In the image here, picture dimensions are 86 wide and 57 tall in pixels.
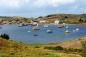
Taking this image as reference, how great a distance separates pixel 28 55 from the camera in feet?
147

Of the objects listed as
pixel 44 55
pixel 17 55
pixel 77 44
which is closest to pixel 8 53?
pixel 17 55

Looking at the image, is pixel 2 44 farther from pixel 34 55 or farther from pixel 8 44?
pixel 34 55

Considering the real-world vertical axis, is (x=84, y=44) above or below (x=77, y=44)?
above

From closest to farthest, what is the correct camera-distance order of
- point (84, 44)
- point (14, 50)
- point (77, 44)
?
1. point (84, 44)
2. point (14, 50)
3. point (77, 44)

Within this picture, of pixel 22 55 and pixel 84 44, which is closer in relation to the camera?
pixel 84 44

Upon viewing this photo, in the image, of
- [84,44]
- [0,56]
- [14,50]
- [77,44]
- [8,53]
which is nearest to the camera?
[84,44]

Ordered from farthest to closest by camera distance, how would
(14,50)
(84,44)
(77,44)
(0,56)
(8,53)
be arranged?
(77,44), (14,50), (8,53), (0,56), (84,44)

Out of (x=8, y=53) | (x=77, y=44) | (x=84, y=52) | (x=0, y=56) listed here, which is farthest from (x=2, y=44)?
(x=77, y=44)

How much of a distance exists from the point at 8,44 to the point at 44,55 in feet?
35.9

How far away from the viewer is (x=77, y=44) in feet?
230

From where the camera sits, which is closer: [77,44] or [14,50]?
[14,50]

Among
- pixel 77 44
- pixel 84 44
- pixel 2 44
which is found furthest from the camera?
pixel 77 44

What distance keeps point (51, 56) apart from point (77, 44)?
87.9 ft

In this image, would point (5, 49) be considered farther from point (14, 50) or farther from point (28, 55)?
point (28, 55)
